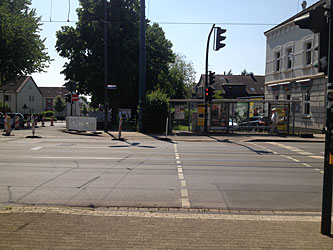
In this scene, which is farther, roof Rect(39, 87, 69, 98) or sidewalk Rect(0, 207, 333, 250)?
roof Rect(39, 87, 69, 98)

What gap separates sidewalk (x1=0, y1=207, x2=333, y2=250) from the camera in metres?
4.04

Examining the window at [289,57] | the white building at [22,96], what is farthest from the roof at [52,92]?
the window at [289,57]

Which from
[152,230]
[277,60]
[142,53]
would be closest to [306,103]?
[277,60]

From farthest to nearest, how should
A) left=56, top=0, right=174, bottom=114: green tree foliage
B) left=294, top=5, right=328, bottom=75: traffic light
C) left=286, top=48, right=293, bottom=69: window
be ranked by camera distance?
left=56, top=0, right=174, bottom=114: green tree foliage
left=286, top=48, right=293, bottom=69: window
left=294, top=5, right=328, bottom=75: traffic light

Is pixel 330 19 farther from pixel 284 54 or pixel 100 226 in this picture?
pixel 284 54

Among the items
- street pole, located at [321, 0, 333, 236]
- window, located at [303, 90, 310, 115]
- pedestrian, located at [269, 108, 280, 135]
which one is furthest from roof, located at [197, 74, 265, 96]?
street pole, located at [321, 0, 333, 236]

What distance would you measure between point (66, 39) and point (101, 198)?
3110 centimetres

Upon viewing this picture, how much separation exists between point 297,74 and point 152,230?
2573cm

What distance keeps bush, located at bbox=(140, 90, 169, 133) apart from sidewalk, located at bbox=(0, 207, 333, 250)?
18113 millimetres

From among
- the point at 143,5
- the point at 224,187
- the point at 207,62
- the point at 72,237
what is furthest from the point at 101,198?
the point at 143,5

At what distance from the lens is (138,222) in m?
4.81

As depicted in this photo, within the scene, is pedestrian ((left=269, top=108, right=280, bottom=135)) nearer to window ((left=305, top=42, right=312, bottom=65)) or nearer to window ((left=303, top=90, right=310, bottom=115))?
window ((left=303, top=90, right=310, bottom=115))

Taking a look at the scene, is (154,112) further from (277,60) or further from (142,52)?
(277,60)

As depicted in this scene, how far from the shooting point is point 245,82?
2992 inches
